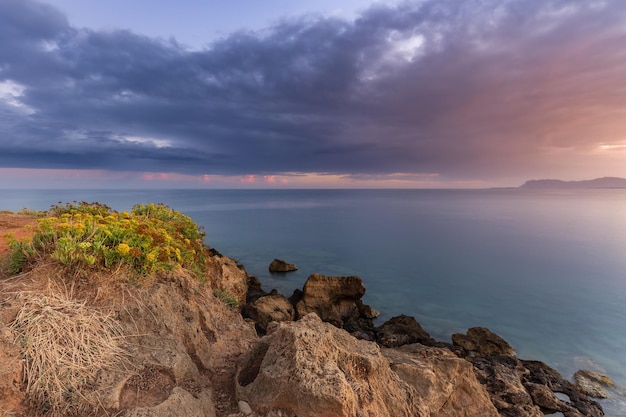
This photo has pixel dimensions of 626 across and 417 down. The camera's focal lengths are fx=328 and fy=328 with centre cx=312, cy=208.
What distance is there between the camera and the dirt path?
7.97 metres

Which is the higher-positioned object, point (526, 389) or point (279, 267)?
point (526, 389)

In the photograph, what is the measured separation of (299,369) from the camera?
176 inches

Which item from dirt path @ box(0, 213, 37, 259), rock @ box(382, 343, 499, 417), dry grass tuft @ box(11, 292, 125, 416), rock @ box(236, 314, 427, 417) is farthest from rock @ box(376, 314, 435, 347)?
dirt path @ box(0, 213, 37, 259)

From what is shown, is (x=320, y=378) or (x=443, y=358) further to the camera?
(x=443, y=358)

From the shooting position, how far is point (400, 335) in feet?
45.1

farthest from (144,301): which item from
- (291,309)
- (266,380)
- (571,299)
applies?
(571,299)

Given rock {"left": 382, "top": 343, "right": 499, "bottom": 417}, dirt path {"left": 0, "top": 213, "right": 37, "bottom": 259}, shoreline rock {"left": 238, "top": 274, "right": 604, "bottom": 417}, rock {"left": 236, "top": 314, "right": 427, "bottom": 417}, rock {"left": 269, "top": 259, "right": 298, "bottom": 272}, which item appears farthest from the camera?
rock {"left": 269, "top": 259, "right": 298, "bottom": 272}

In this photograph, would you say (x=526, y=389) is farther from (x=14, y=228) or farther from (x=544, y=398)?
(x=14, y=228)

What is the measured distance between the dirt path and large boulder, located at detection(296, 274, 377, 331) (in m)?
10.5

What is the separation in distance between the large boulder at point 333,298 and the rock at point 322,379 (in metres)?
10.5

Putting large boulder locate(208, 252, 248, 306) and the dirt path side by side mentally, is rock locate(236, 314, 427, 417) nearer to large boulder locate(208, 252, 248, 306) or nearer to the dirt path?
the dirt path

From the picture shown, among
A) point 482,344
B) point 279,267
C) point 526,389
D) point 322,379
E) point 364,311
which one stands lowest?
point 279,267

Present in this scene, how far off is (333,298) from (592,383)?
10637 mm

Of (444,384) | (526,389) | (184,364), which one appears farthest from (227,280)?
(526,389)
